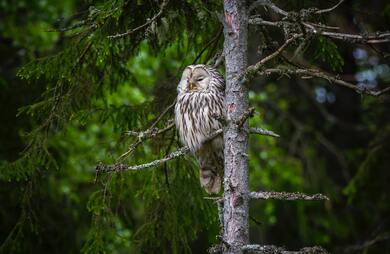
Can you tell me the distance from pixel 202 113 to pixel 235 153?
2.91 feet

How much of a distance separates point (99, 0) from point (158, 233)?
6.35ft

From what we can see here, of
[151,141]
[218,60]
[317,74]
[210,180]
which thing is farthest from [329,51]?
[151,141]

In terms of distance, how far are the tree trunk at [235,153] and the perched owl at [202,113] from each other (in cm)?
70

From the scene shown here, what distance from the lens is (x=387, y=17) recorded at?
6.07 metres

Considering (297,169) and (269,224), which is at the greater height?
(297,169)

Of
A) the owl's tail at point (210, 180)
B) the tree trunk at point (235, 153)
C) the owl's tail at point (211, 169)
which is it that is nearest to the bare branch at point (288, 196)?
the tree trunk at point (235, 153)

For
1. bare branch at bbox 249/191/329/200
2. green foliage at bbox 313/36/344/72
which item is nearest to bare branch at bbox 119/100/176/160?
bare branch at bbox 249/191/329/200

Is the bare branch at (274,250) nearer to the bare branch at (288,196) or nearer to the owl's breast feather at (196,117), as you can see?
the bare branch at (288,196)

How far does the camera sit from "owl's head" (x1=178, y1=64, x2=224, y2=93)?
15.4 ft

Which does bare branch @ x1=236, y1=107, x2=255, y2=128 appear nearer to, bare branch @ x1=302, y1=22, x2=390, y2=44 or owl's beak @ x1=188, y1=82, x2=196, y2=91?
bare branch @ x1=302, y1=22, x2=390, y2=44

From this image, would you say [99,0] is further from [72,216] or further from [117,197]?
[72,216]

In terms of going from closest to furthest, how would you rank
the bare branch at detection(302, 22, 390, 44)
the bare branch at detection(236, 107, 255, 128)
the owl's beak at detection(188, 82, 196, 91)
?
the bare branch at detection(302, 22, 390, 44) → the bare branch at detection(236, 107, 255, 128) → the owl's beak at detection(188, 82, 196, 91)

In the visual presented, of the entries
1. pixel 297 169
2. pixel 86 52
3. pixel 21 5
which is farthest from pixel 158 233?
pixel 21 5

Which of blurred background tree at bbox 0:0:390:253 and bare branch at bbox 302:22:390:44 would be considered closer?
bare branch at bbox 302:22:390:44
